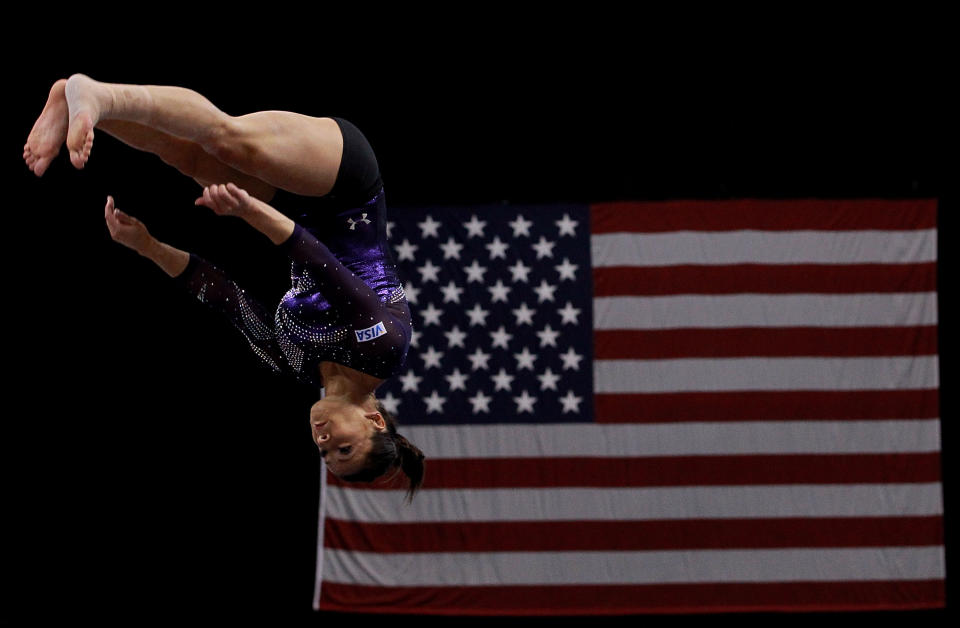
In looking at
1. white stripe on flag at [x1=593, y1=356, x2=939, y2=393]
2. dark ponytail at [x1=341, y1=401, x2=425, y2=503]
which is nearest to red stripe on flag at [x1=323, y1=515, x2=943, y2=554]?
white stripe on flag at [x1=593, y1=356, x2=939, y2=393]

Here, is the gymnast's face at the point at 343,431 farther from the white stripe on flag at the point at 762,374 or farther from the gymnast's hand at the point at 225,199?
the white stripe on flag at the point at 762,374

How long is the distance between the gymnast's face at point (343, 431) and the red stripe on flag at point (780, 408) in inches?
93.8

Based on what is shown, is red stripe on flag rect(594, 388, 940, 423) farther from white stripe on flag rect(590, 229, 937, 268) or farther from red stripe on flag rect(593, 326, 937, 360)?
white stripe on flag rect(590, 229, 937, 268)

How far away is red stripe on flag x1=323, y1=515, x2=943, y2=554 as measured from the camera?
4.98 metres

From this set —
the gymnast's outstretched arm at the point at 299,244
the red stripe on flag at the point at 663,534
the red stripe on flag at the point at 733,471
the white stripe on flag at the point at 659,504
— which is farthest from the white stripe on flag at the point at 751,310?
the gymnast's outstretched arm at the point at 299,244

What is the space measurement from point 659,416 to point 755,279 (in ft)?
2.81

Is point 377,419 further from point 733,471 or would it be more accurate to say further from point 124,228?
point 733,471

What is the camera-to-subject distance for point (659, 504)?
5.00 metres

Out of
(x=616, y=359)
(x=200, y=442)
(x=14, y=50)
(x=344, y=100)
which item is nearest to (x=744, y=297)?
(x=616, y=359)

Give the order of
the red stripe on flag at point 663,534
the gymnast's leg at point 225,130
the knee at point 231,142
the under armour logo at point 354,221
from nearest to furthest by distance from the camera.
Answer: the gymnast's leg at point 225,130
the knee at point 231,142
the under armour logo at point 354,221
the red stripe on flag at point 663,534

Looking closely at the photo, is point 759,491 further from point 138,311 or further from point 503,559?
point 138,311

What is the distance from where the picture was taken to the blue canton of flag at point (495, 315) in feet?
16.6

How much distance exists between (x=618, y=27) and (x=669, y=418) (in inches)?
→ 78.6

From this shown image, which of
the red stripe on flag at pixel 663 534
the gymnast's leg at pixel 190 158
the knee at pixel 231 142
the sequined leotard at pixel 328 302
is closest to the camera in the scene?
the knee at pixel 231 142
